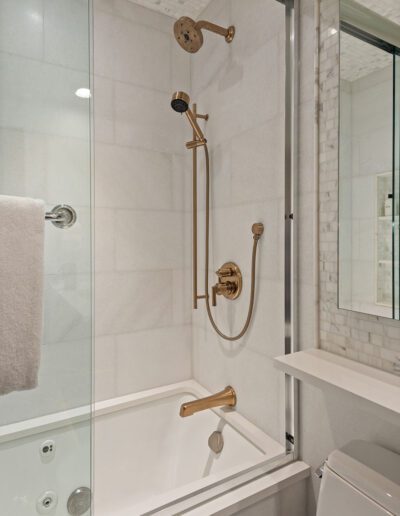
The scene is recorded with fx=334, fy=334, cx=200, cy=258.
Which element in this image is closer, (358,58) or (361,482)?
(361,482)

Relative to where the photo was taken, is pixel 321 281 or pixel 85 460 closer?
pixel 85 460

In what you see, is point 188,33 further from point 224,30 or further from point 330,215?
point 330,215

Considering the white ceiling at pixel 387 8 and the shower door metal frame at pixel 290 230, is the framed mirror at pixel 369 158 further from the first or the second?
the shower door metal frame at pixel 290 230

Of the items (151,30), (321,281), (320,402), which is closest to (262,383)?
(320,402)

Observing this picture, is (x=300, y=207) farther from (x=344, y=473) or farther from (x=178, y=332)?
(x=178, y=332)

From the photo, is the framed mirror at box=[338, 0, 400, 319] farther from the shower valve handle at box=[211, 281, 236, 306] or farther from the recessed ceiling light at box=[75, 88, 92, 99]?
the recessed ceiling light at box=[75, 88, 92, 99]

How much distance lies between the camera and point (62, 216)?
0.87 m

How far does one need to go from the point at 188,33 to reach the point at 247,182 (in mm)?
644

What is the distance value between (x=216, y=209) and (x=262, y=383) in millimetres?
769

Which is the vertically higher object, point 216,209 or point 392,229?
point 216,209

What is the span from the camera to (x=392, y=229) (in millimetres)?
832

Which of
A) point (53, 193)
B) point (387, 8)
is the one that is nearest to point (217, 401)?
point (53, 193)

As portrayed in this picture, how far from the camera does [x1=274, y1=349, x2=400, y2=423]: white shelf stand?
2.32 ft

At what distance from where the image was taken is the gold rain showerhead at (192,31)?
1.31m
